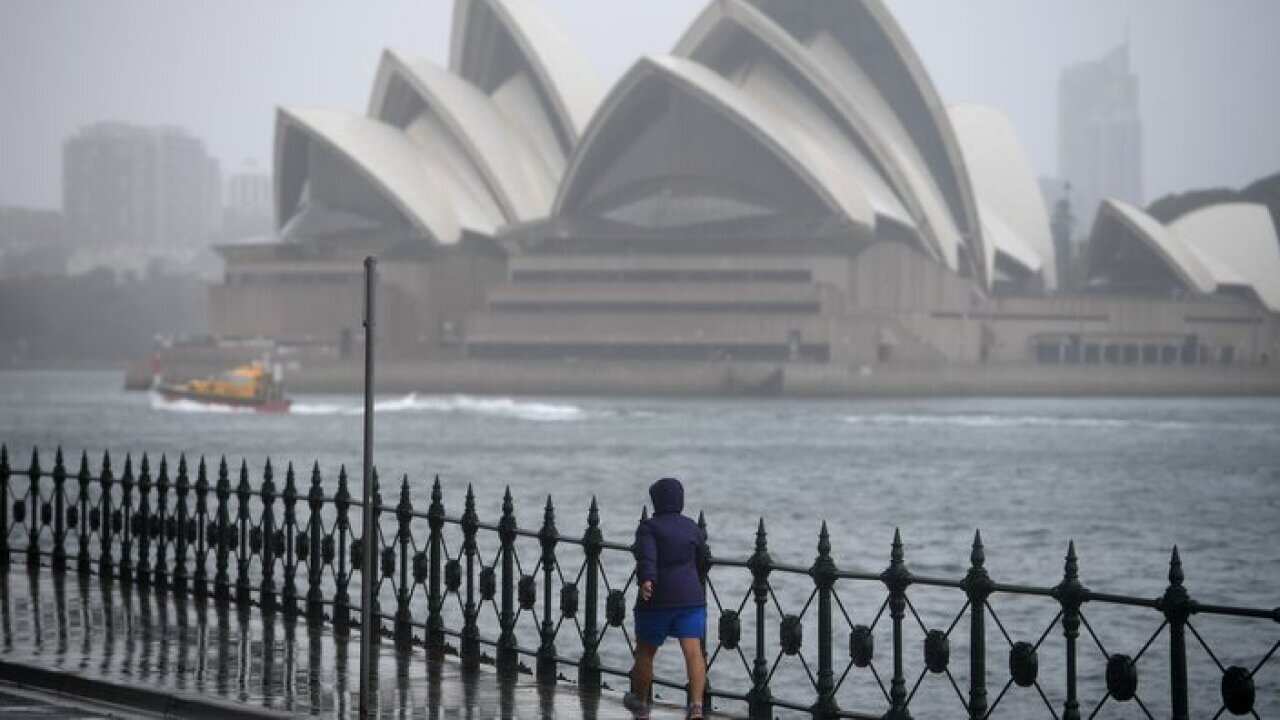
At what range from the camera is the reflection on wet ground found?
38.0ft

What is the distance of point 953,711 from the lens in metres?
19.7

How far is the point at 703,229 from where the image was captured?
118 metres

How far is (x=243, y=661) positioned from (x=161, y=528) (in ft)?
16.2

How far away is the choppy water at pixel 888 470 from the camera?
34219 mm

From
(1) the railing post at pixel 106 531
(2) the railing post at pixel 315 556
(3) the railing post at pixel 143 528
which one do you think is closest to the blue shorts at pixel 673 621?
(2) the railing post at pixel 315 556

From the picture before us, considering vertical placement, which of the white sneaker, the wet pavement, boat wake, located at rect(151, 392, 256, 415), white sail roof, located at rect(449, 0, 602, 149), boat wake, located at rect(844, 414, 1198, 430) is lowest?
boat wake, located at rect(151, 392, 256, 415)

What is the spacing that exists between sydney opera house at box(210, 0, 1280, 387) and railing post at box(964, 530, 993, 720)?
9695 centimetres

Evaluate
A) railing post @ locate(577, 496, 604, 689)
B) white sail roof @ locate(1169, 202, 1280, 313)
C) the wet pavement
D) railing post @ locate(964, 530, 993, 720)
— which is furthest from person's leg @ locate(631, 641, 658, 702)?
white sail roof @ locate(1169, 202, 1280, 313)

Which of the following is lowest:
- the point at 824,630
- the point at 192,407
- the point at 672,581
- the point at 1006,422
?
the point at 192,407

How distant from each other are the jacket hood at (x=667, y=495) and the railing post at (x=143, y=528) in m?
6.99

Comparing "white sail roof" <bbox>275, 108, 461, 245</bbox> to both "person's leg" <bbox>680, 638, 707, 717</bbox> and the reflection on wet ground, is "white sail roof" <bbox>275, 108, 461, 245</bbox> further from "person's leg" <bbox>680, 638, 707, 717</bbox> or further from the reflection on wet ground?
"person's leg" <bbox>680, 638, 707, 717</bbox>

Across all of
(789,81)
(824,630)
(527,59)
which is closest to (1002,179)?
(789,81)

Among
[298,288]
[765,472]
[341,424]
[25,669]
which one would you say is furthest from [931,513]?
[298,288]

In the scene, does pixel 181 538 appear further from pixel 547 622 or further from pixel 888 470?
pixel 888 470
